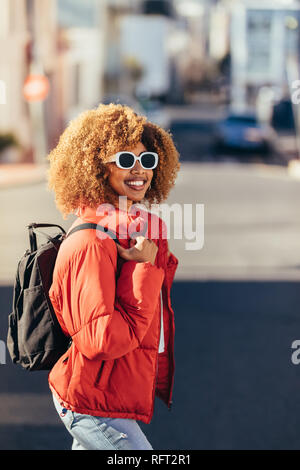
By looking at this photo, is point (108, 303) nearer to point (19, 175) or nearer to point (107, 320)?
point (107, 320)

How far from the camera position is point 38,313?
2527 mm

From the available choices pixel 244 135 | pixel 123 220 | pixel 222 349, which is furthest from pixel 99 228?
pixel 244 135

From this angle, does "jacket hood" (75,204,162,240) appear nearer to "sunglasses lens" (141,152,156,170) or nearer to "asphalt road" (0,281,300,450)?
"sunglasses lens" (141,152,156,170)

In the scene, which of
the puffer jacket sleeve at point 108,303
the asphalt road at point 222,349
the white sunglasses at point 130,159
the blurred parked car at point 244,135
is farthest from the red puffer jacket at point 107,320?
the blurred parked car at point 244,135

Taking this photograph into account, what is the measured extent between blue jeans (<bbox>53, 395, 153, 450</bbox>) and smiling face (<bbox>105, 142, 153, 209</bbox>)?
74 centimetres

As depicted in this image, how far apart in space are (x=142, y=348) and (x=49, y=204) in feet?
39.1

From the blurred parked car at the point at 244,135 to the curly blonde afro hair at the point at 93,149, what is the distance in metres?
23.2

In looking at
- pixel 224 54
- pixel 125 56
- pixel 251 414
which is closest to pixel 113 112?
pixel 251 414

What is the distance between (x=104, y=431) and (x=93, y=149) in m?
0.94

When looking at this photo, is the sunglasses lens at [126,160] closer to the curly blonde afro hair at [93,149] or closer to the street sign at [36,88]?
the curly blonde afro hair at [93,149]

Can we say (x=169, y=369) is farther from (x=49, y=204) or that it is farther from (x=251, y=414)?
(x=49, y=204)

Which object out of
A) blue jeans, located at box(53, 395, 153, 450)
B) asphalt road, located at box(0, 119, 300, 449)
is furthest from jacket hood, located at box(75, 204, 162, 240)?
asphalt road, located at box(0, 119, 300, 449)

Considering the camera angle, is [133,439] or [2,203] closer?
[133,439]

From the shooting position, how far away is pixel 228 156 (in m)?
25.6
